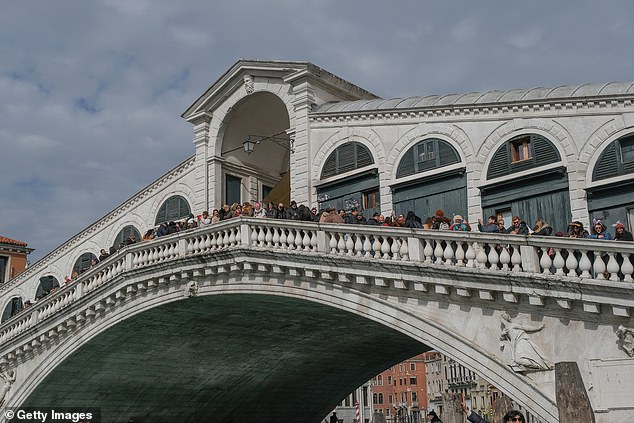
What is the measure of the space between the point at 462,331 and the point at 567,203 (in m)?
4.64

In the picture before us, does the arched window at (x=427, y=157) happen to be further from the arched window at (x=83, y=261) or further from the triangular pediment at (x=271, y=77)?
the arched window at (x=83, y=261)

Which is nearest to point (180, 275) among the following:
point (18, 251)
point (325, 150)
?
point (325, 150)

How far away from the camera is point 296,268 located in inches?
686

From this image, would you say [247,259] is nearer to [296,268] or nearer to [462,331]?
[296,268]

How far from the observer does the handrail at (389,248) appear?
41.9ft

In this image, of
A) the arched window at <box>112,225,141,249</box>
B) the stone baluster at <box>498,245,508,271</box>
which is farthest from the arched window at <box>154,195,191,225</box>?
the stone baluster at <box>498,245,508,271</box>

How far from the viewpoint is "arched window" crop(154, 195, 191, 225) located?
26.8 meters

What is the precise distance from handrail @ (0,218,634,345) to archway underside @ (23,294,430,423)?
1.59 m

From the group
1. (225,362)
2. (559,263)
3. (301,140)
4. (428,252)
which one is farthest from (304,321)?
(559,263)

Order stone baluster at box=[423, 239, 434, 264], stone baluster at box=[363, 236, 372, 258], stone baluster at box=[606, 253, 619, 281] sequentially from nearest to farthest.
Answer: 1. stone baluster at box=[606, 253, 619, 281]
2. stone baluster at box=[423, 239, 434, 264]
3. stone baluster at box=[363, 236, 372, 258]

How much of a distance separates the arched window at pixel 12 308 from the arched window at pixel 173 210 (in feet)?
31.0

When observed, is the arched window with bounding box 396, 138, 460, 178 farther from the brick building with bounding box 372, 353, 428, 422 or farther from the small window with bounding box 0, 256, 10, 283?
the brick building with bounding box 372, 353, 428, 422

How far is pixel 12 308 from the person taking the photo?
33188mm

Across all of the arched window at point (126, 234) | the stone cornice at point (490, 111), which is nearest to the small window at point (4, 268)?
the arched window at point (126, 234)
